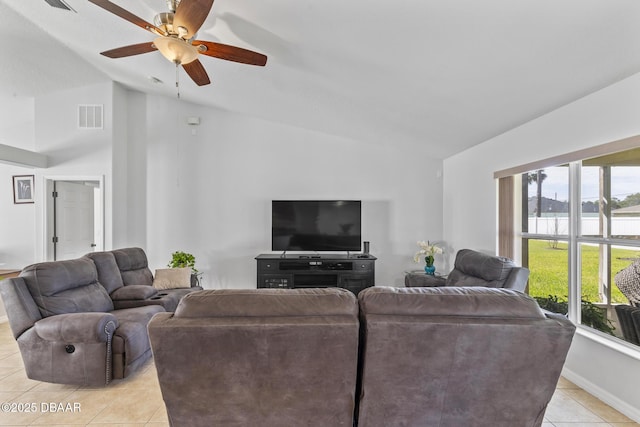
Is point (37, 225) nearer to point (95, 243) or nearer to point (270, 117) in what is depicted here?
point (95, 243)

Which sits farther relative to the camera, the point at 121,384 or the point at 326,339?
the point at 121,384

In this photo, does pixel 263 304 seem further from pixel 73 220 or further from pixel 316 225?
pixel 73 220

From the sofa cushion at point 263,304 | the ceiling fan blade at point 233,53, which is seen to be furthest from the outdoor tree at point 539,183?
the ceiling fan blade at point 233,53

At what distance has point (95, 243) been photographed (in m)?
5.15

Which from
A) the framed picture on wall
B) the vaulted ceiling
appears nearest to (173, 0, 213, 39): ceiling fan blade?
the vaulted ceiling

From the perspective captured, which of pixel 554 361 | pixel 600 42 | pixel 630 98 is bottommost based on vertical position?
Result: pixel 554 361

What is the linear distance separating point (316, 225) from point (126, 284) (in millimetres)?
2523

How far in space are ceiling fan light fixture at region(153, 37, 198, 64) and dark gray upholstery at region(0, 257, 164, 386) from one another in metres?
2.01

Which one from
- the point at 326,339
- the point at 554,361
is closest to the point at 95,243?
the point at 326,339

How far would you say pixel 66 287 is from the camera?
2680 mm

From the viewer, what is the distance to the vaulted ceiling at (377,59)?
1785mm

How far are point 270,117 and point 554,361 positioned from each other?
14.3ft

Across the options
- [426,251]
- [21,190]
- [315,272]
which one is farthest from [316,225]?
[21,190]

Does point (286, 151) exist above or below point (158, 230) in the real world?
above
